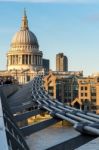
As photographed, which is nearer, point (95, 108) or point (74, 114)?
point (74, 114)

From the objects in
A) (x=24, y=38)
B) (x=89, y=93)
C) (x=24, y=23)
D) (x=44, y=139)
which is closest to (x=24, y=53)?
(x=24, y=38)

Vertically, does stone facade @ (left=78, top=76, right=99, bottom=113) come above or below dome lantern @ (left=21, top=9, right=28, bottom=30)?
below

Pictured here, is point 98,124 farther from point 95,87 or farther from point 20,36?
point 20,36

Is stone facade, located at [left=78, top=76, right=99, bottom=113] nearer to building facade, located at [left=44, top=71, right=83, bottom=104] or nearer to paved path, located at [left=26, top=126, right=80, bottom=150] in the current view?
building facade, located at [left=44, top=71, right=83, bottom=104]

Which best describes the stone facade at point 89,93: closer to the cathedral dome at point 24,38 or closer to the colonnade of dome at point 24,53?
the colonnade of dome at point 24,53

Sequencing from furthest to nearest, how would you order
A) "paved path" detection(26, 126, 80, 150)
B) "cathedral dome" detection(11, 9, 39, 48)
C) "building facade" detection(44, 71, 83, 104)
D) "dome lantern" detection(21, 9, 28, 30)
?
1. "dome lantern" detection(21, 9, 28, 30)
2. "cathedral dome" detection(11, 9, 39, 48)
3. "building facade" detection(44, 71, 83, 104)
4. "paved path" detection(26, 126, 80, 150)

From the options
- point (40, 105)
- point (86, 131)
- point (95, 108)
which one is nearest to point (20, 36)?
point (95, 108)

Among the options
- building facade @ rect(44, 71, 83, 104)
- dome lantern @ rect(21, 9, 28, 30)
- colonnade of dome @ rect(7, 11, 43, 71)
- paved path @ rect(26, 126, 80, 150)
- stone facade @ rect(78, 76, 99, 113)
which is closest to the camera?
paved path @ rect(26, 126, 80, 150)

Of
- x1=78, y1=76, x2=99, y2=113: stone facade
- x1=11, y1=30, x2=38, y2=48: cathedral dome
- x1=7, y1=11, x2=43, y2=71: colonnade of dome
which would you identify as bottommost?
x1=78, y1=76, x2=99, y2=113: stone facade

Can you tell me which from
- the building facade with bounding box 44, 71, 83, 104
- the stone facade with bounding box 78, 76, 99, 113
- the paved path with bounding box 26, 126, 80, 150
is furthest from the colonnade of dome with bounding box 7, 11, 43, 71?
the paved path with bounding box 26, 126, 80, 150

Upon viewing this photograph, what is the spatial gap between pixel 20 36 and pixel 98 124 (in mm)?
65552

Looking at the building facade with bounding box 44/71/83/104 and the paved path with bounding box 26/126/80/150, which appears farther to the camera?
the building facade with bounding box 44/71/83/104

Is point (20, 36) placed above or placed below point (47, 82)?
above

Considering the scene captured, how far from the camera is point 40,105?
372 inches
